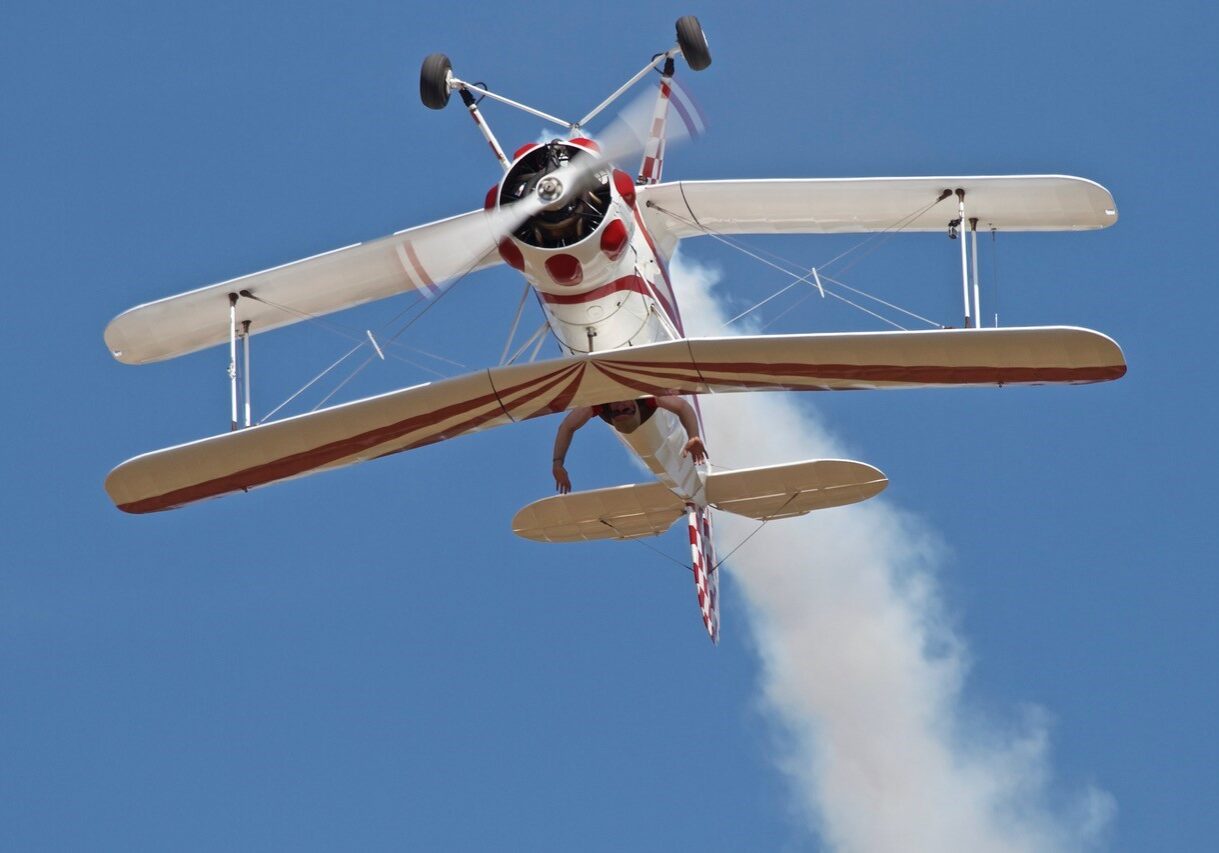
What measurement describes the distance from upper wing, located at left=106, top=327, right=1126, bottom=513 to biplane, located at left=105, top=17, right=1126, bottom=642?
0.02m

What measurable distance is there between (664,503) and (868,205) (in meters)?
3.80

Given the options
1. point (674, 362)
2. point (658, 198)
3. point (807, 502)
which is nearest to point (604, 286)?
Result: point (674, 362)

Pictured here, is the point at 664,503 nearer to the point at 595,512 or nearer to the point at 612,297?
the point at 595,512

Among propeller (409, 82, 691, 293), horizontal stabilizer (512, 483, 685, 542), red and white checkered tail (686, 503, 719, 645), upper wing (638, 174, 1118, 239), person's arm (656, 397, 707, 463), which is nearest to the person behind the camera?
propeller (409, 82, 691, 293)

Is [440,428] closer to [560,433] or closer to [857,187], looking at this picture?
[560,433]

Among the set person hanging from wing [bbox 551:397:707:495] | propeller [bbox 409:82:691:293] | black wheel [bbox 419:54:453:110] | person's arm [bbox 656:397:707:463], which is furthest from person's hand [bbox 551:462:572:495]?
black wheel [bbox 419:54:453:110]

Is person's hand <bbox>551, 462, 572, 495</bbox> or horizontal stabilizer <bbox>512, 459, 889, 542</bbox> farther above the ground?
horizontal stabilizer <bbox>512, 459, 889, 542</bbox>

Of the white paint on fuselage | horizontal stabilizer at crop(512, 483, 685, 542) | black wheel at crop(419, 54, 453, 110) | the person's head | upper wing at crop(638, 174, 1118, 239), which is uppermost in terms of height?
black wheel at crop(419, 54, 453, 110)

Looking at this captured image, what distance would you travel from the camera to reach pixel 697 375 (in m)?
21.9

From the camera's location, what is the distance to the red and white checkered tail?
27109 millimetres

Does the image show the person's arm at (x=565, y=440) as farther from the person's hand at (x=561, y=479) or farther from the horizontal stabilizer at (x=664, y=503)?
the horizontal stabilizer at (x=664, y=503)

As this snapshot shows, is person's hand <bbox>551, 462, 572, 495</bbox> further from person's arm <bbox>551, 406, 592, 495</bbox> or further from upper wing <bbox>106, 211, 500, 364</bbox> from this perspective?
upper wing <bbox>106, 211, 500, 364</bbox>

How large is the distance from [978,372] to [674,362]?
267cm

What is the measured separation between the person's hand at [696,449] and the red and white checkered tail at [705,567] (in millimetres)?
2533
